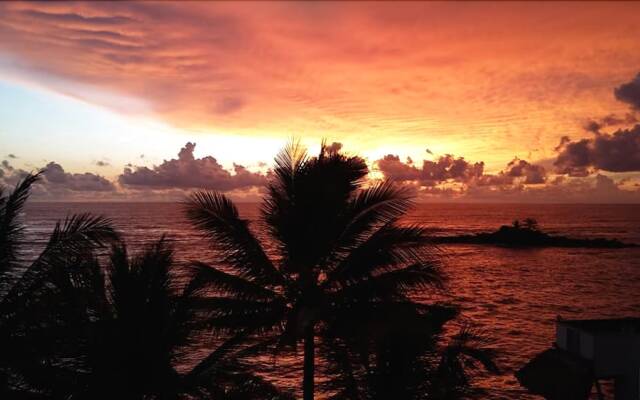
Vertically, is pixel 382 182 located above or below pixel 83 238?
above

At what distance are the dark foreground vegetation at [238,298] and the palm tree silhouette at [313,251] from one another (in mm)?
26

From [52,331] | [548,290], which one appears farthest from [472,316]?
[52,331]

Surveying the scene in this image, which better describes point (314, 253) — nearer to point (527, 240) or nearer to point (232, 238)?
point (232, 238)

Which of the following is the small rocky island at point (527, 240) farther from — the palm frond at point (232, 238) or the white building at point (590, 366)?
the palm frond at point (232, 238)

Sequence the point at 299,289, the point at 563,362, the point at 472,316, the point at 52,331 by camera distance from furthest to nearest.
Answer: the point at 472,316
the point at 563,362
the point at 299,289
the point at 52,331

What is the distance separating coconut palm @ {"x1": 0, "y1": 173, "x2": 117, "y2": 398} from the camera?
8578mm

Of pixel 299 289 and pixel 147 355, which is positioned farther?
pixel 299 289

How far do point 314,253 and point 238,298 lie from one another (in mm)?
1680

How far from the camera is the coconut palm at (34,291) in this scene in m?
8.58

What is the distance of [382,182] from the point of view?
9.56 m

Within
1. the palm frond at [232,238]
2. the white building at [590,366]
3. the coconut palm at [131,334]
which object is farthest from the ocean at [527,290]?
Result: the coconut palm at [131,334]

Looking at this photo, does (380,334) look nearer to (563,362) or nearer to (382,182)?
(382,182)

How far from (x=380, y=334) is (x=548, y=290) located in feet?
163

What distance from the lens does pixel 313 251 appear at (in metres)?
9.30
